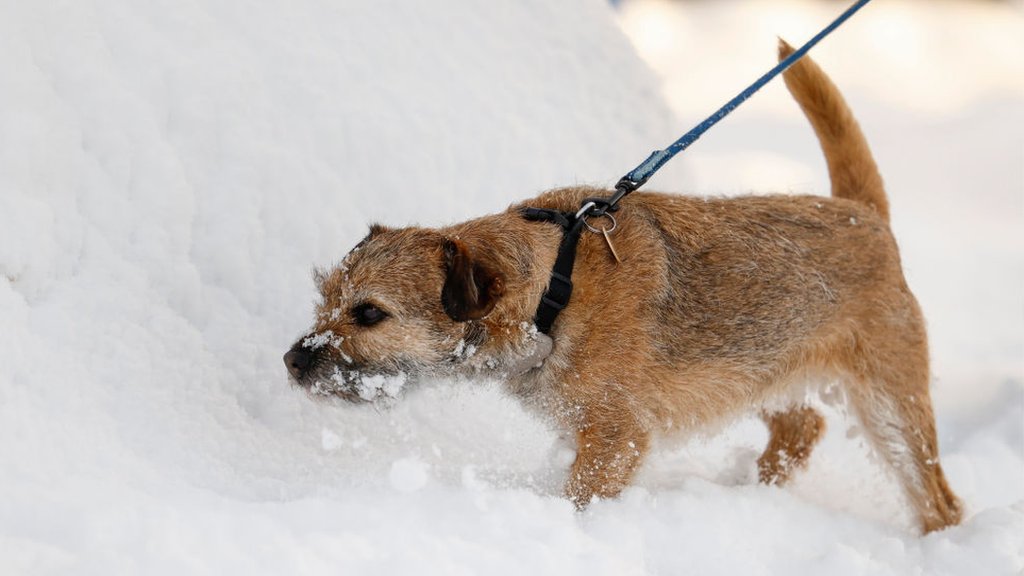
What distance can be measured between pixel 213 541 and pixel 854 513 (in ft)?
10.3

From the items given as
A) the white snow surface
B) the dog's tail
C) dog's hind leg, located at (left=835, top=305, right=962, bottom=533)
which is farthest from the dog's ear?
the dog's tail

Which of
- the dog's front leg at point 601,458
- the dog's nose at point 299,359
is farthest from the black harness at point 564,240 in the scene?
the dog's nose at point 299,359

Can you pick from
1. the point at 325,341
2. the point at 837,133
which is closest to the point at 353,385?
the point at 325,341

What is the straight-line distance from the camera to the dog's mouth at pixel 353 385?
11.0 feet

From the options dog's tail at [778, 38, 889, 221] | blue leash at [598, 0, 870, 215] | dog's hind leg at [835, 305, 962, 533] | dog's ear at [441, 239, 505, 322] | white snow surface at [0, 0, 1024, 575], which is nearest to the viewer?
white snow surface at [0, 0, 1024, 575]

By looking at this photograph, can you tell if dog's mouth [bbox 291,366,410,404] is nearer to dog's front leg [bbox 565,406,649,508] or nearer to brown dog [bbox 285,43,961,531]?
brown dog [bbox 285,43,961,531]

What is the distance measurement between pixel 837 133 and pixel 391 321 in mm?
2533

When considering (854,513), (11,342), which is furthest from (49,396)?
(854,513)

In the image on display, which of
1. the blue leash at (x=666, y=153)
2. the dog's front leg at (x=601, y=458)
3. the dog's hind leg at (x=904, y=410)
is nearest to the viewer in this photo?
the dog's front leg at (x=601, y=458)

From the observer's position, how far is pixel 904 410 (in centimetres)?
417

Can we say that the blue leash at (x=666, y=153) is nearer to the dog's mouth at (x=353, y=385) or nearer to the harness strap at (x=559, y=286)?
the harness strap at (x=559, y=286)

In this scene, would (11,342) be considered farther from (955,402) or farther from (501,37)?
(955,402)

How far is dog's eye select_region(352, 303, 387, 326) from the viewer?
3.32 metres

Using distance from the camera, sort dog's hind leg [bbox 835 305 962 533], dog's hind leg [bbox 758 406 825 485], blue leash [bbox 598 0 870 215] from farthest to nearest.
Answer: dog's hind leg [bbox 758 406 825 485] → dog's hind leg [bbox 835 305 962 533] → blue leash [bbox 598 0 870 215]
